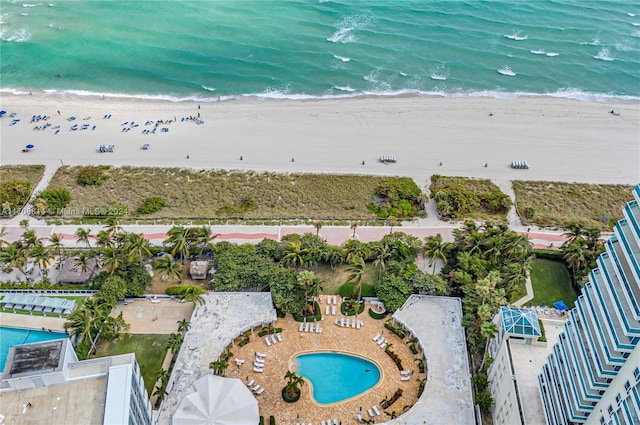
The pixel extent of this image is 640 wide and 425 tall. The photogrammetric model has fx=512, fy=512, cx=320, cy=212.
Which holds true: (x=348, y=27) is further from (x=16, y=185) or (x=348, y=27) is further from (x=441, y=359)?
(x=441, y=359)

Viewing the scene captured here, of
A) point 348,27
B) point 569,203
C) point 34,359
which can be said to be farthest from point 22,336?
point 348,27

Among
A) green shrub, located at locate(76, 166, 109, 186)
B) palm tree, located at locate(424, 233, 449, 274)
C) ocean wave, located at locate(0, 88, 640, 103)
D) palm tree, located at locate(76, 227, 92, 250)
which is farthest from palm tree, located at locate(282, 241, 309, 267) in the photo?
ocean wave, located at locate(0, 88, 640, 103)

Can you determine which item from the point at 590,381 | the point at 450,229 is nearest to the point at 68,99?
the point at 450,229

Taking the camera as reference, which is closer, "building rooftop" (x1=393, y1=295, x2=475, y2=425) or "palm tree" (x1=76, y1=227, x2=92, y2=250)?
"building rooftop" (x1=393, y1=295, x2=475, y2=425)

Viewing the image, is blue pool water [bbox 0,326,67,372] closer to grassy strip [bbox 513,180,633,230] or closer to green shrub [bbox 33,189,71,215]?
green shrub [bbox 33,189,71,215]

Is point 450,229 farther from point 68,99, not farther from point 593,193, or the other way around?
point 68,99

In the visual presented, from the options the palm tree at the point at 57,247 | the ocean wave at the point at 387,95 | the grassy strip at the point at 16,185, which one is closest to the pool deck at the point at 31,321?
the palm tree at the point at 57,247

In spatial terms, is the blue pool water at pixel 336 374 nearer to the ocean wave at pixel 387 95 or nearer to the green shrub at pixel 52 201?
the green shrub at pixel 52 201
